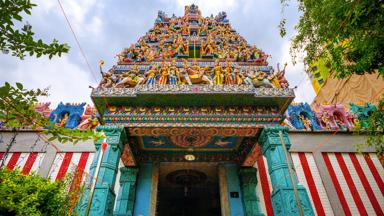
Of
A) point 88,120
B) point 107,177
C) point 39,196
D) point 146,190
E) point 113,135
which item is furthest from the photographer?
point 88,120

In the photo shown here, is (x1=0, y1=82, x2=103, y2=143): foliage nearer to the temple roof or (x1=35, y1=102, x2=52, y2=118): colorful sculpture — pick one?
the temple roof

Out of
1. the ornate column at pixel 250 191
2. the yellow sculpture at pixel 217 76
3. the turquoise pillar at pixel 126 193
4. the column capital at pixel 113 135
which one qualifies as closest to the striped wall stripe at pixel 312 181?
the ornate column at pixel 250 191

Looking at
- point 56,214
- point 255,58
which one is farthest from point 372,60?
point 56,214

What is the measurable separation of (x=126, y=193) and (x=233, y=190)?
3.86 m

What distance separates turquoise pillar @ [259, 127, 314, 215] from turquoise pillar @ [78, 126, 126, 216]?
161 inches

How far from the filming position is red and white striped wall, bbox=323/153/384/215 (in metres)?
8.50

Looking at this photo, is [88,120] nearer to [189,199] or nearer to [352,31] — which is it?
[189,199]

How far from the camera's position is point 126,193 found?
8.02 meters

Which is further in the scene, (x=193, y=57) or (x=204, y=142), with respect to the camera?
(x=193, y=57)

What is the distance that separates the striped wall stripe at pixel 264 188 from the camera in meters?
8.51

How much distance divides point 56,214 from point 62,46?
4094 millimetres

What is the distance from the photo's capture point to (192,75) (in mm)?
8141

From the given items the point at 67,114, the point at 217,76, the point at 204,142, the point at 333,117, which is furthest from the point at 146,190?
the point at 333,117

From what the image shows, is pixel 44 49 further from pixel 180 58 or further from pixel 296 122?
pixel 296 122
